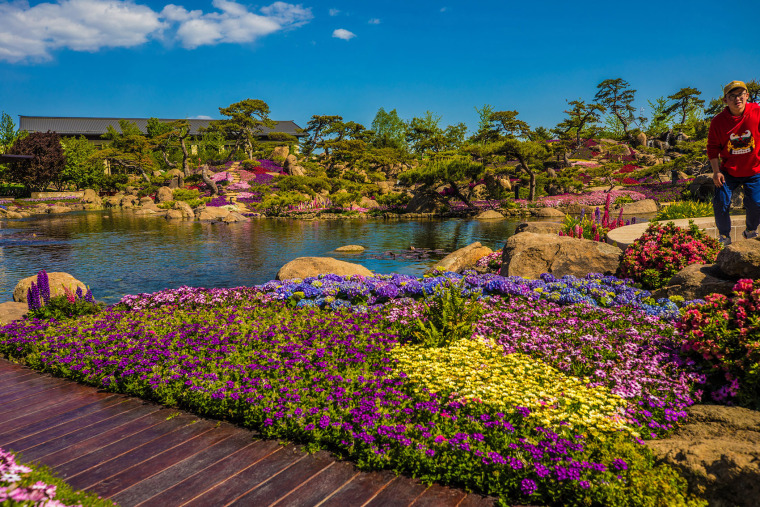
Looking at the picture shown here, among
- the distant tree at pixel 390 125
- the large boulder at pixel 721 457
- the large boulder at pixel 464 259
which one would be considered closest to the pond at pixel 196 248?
the large boulder at pixel 464 259

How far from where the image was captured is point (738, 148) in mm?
7520

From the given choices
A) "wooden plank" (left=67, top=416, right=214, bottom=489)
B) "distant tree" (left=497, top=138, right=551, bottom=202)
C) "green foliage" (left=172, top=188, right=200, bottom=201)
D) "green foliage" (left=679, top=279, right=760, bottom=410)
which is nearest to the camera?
"wooden plank" (left=67, top=416, right=214, bottom=489)

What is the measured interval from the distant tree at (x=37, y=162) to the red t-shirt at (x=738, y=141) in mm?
67030

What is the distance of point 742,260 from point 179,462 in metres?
7.60

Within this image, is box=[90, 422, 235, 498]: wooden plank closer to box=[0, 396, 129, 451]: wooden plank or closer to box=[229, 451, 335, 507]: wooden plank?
box=[229, 451, 335, 507]: wooden plank

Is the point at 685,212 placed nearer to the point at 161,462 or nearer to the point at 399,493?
the point at 399,493

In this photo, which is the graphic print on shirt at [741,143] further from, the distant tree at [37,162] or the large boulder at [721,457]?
the distant tree at [37,162]

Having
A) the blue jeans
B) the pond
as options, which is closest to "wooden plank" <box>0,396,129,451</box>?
the pond

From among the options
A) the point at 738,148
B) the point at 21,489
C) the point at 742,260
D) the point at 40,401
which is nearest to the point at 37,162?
the point at 40,401

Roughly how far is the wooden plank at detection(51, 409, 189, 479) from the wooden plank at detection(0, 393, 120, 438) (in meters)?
0.94

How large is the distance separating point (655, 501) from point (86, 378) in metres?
6.41

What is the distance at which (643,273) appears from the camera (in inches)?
367

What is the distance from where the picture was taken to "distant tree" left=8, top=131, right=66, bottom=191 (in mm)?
Result: 54344

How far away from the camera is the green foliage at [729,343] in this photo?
469cm
